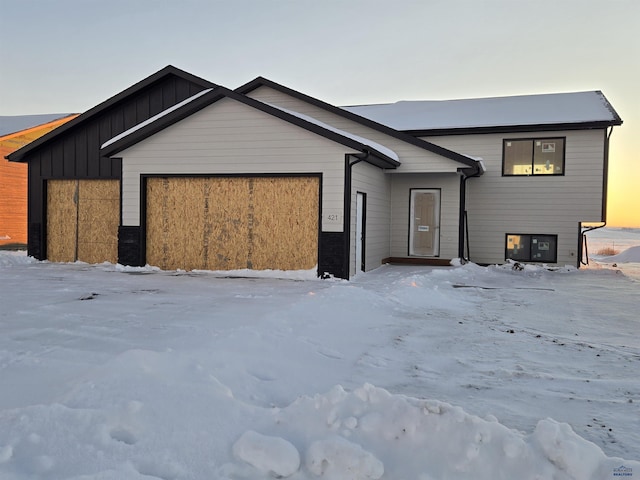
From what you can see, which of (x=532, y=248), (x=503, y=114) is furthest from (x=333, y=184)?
(x=503, y=114)

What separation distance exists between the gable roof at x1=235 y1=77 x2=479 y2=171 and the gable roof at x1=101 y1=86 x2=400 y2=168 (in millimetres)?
1025

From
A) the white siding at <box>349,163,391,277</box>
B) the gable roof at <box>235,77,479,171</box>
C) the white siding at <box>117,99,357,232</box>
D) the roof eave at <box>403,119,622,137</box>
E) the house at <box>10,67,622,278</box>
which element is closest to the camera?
the white siding at <box>117,99,357,232</box>

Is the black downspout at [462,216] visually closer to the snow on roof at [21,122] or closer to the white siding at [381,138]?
the white siding at [381,138]

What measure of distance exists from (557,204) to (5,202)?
22.1 metres

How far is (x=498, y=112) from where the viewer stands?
19203mm

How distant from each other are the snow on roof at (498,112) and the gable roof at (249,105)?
16.8 ft

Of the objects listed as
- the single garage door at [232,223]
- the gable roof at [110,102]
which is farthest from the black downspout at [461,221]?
the gable roof at [110,102]

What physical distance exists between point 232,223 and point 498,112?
37.4 feet

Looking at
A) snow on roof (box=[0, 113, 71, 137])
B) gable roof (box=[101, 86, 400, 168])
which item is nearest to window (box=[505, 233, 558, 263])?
gable roof (box=[101, 86, 400, 168])

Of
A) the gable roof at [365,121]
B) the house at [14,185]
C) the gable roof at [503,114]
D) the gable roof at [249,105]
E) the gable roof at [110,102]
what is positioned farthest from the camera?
the house at [14,185]

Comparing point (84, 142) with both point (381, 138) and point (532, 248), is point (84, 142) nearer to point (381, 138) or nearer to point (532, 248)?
point (381, 138)

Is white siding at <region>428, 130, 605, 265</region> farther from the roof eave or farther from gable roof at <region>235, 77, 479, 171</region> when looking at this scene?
gable roof at <region>235, 77, 479, 171</region>

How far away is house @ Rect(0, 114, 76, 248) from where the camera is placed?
22016 millimetres

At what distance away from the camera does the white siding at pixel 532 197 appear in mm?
17203
